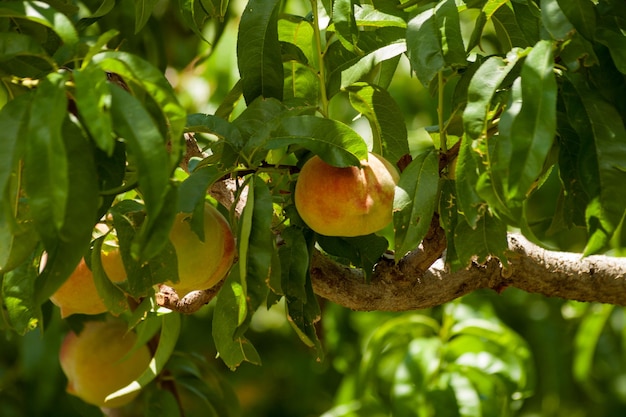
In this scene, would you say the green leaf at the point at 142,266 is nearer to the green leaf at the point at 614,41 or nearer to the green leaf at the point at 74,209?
the green leaf at the point at 74,209

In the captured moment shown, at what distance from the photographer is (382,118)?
1080 millimetres

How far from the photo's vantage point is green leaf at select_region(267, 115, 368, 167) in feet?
2.96

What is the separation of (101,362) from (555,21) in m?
0.95

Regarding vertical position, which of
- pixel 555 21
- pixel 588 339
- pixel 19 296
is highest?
pixel 555 21

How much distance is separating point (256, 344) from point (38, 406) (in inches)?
24.6

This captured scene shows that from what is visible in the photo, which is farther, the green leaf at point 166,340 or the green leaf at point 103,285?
the green leaf at point 166,340

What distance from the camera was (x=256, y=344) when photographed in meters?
2.46

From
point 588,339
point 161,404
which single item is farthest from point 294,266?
point 588,339

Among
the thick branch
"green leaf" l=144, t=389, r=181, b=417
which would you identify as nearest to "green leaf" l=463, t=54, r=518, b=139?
the thick branch

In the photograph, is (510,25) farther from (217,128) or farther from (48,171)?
(48,171)

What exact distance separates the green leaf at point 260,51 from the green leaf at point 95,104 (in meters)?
0.29

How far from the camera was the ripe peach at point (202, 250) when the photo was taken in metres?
0.99

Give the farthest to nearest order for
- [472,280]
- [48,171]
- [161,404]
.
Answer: [161,404] → [472,280] → [48,171]

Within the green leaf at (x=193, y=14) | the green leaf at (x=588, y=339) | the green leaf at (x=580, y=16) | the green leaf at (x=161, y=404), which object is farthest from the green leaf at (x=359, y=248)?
the green leaf at (x=588, y=339)
